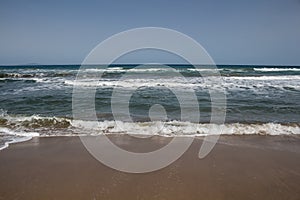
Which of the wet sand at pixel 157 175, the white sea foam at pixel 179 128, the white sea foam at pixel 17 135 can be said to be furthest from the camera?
the white sea foam at pixel 179 128

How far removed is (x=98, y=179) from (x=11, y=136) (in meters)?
3.34

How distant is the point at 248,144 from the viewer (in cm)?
547

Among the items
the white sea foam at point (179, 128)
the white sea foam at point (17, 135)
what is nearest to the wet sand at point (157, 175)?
the white sea foam at point (17, 135)

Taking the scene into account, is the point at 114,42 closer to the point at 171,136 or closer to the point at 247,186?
the point at 171,136

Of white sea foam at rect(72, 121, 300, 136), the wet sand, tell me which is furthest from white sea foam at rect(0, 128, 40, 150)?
white sea foam at rect(72, 121, 300, 136)

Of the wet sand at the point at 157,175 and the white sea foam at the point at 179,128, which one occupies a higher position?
the white sea foam at the point at 179,128

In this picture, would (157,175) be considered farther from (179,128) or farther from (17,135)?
(17,135)

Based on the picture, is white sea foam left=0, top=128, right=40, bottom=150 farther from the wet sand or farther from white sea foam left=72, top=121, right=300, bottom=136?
white sea foam left=72, top=121, right=300, bottom=136

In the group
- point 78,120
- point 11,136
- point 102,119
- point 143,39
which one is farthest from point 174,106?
point 11,136

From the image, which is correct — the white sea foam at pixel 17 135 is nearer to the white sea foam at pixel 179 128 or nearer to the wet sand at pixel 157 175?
the wet sand at pixel 157 175

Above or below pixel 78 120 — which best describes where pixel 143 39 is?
above

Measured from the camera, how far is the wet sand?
3350 millimetres

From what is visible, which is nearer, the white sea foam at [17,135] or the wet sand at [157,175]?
the wet sand at [157,175]

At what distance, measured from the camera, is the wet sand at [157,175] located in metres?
3.35
